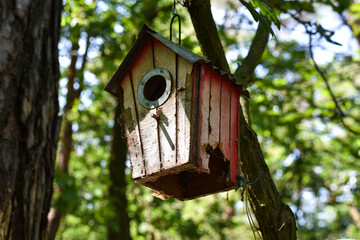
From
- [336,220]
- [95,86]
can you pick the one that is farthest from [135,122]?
[336,220]

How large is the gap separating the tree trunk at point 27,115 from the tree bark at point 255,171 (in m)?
1.20

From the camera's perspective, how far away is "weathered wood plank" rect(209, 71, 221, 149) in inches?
92.0

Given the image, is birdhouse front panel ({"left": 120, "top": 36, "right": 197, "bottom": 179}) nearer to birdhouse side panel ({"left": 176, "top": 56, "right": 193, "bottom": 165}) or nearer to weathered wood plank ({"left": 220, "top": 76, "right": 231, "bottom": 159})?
birdhouse side panel ({"left": 176, "top": 56, "right": 193, "bottom": 165})

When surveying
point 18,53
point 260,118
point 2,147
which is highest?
point 260,118

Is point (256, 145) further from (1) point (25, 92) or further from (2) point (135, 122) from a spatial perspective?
(1) point (25, 92)

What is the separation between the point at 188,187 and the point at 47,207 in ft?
3.66

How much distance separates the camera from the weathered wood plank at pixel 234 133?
2.45 m

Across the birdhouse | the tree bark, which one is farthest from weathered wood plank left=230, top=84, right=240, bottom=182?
the tree bark

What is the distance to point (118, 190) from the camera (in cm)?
737

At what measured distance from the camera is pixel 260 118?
7172mm

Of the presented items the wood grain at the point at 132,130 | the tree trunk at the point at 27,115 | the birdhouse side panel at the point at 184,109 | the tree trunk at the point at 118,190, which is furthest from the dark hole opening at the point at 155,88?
the tree trunk at the point at 118,190

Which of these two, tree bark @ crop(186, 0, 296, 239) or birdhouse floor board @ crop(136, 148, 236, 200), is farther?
tree bark @ crop(186, 0, 296, 239)

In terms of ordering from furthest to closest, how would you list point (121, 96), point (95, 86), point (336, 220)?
point (336, 220) → point (95, 86) → point (121, 96)

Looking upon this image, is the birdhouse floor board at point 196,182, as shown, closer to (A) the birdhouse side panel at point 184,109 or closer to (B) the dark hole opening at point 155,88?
(A) the birdhouse side panel at point 184,109
